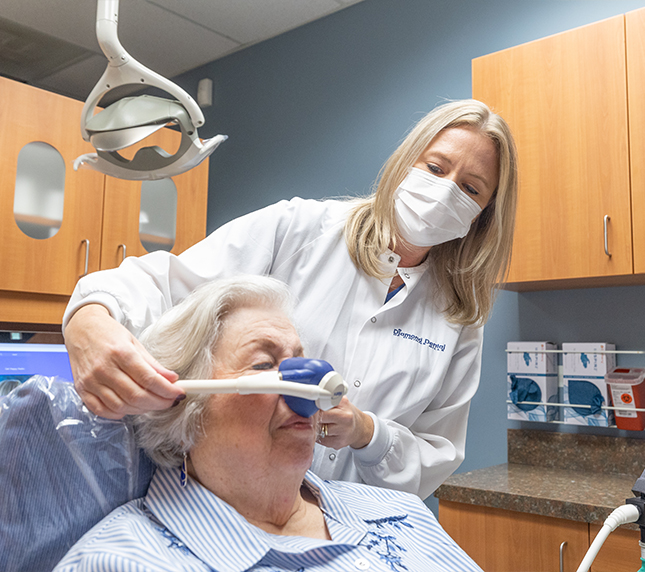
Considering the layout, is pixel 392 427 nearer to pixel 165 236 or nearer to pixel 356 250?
pixel 356 250

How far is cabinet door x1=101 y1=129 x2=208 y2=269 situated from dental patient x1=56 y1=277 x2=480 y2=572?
1993mm

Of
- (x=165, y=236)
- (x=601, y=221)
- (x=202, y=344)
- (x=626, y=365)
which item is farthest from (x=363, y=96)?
(x=202, y=344)

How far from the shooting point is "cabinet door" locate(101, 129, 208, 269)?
2.88 meters

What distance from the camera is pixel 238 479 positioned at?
952 millimetres

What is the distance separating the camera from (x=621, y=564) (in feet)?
5.49

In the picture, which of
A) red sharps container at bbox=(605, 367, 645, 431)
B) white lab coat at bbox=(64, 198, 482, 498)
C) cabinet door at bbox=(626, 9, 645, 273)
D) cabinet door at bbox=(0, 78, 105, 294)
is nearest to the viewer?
white lab coat at bbox=(64, 198, 482, 498)

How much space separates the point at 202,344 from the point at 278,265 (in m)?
0.49

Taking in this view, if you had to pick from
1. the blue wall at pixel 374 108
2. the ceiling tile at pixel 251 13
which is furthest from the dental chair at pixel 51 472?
the ceiling tile at pixel 251 13

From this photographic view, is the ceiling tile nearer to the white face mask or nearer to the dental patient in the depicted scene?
the white face mask

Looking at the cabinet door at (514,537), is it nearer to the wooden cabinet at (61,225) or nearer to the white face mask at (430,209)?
the white face mask at (430,209)

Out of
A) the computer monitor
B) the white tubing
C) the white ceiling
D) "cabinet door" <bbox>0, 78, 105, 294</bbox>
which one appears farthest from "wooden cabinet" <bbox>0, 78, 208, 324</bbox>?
the white tubing

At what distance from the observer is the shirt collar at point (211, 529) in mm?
853

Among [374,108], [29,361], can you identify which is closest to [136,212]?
[29,361]

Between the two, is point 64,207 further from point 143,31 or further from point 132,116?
point 132,116
